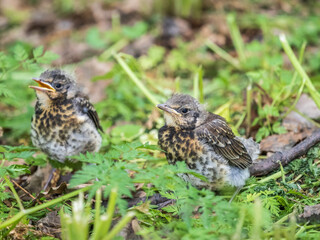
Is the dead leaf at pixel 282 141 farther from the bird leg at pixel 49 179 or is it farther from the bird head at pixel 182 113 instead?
the bird leg at pixel 49 179

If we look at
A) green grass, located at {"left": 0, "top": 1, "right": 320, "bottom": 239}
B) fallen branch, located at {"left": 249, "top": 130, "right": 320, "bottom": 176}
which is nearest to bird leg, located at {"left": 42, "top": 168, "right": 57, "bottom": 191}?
green grass, located at {"left": 0, "top": 1, "right": 320, "bottom": 239}

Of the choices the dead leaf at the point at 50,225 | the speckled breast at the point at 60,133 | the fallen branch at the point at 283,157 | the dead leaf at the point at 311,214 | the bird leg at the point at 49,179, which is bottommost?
the bird leg at the point at 49,179

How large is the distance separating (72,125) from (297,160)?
1.89 m

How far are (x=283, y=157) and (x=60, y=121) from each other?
Result: 1.86 meters

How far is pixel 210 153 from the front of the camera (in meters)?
3.26

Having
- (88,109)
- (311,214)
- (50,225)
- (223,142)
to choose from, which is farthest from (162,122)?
(311,214)

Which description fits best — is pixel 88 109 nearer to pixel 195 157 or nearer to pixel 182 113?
pixel 182 113

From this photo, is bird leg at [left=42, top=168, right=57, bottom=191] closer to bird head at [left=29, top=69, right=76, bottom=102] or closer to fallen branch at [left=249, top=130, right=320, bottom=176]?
bird head at [left=29, top=69, right=76, bottom=102]

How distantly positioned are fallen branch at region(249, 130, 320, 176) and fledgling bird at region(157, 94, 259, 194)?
142mm

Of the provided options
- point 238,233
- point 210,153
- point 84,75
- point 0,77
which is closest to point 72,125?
point 0,77

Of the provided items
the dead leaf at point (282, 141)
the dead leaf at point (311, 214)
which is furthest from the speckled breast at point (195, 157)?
the dead leaf at point (282, 141)

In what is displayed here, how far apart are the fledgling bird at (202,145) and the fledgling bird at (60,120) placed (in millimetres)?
733

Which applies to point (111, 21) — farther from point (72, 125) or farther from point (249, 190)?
point (249, 190)

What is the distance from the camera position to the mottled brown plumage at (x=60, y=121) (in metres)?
3.65
